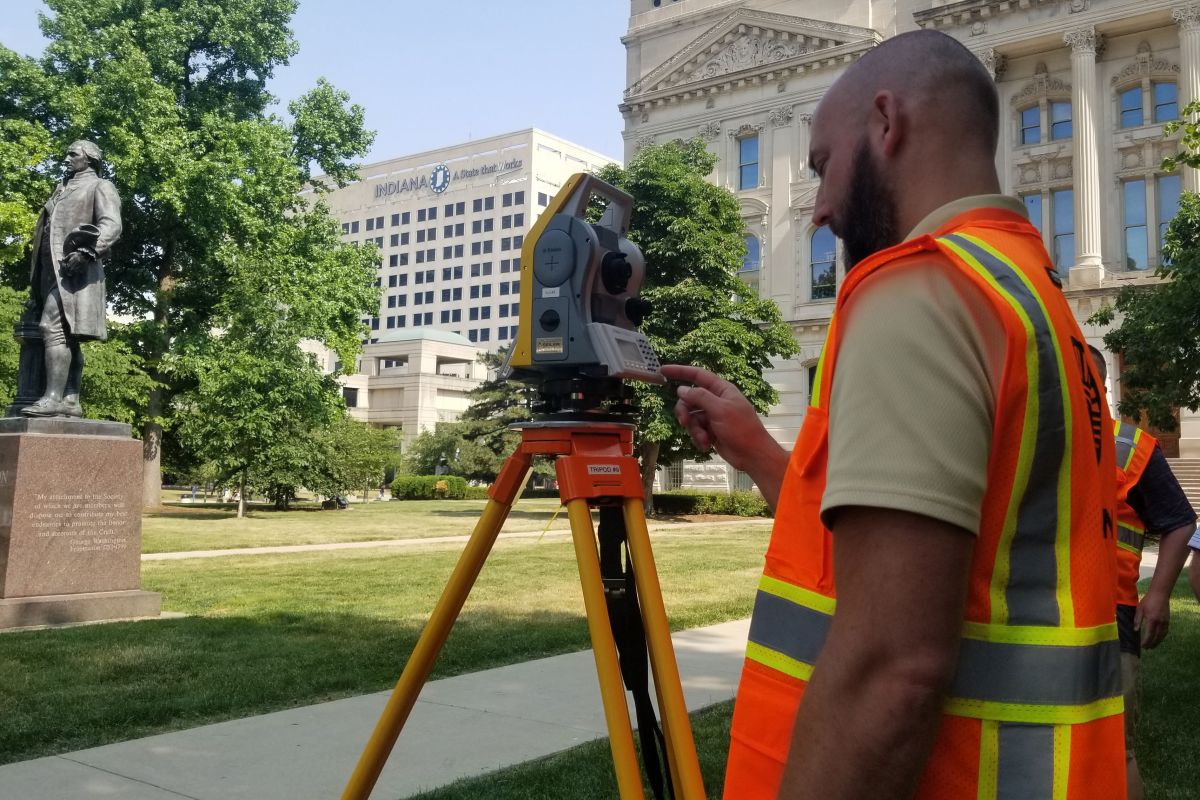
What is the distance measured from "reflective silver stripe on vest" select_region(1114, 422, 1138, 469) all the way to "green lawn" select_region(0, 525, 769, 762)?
4.61 m

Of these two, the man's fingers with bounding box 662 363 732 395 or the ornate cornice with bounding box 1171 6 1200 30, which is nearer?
the man's fingers with bounding box 662 363 732 395

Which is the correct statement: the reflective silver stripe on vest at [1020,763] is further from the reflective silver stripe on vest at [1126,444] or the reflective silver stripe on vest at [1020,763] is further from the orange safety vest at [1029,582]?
the reflective silver stripe on vest at [1126,444]

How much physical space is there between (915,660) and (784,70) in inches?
1720

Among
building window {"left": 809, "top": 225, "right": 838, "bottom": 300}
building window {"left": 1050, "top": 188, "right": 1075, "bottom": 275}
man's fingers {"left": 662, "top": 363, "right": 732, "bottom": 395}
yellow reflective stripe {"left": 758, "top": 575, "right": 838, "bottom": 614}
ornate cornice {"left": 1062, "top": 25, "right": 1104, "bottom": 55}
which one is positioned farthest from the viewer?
building window {"left": 809, "top": 225, "right": 838, "bottom": 300}

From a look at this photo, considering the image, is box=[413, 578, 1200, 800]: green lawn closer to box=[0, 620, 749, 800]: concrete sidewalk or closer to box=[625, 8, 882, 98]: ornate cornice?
box=[0, 620, 749, 800]: concrete sidewalk

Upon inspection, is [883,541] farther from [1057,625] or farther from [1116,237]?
[1116,237]

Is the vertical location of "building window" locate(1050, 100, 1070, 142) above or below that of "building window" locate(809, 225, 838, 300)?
above

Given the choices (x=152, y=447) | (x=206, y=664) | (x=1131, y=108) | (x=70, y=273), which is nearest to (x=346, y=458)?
(x=152, y=447)

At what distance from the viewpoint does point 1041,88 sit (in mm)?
36500

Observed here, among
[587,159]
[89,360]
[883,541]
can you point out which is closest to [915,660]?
[883,541]

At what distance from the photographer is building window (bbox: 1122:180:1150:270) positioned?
34219 millimetres

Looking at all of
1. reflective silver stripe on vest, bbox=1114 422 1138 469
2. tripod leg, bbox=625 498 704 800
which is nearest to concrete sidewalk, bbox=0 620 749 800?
tripod leg, bbox=625 498 704 800

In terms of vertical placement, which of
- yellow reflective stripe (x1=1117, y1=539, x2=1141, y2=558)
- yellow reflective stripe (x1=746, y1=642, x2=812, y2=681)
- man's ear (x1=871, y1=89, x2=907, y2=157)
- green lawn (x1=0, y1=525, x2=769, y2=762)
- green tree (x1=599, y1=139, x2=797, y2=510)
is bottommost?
green lawn (x1=0, y1=525, x2=769, y2=762)

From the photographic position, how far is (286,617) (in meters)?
9.29
